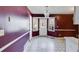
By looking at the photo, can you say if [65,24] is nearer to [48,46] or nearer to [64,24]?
[64,24]

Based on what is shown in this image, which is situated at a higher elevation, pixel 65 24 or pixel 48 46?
pixel 65 24

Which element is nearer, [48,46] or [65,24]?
[65,24]

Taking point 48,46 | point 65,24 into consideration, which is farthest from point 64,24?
A: point 48,46

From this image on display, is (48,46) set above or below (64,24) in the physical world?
below

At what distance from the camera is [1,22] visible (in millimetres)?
1261

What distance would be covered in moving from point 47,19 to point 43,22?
0.11 meters

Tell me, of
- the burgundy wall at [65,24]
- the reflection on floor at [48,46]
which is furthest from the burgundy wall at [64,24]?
the reflection on floor at [48,46]

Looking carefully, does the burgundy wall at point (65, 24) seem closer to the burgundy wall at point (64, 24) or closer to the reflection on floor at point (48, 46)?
the burgundy wall at point (64, 24)

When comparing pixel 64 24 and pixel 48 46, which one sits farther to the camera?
pixel 48 46

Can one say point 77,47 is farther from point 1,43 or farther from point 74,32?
point 1,43

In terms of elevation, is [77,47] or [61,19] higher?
[61,19]

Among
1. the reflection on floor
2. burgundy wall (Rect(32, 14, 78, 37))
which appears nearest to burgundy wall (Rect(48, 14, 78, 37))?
burgundy wall (Rect(32, 14, 78, 37))
